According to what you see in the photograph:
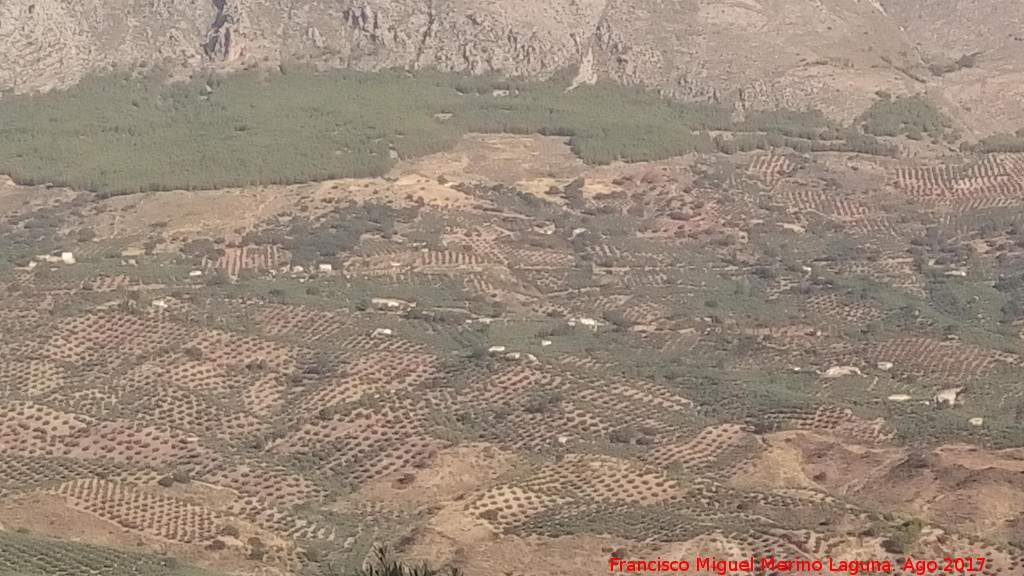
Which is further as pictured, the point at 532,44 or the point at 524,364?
the point at 532,44

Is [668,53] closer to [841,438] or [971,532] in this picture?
[841,438]

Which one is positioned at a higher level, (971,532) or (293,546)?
(971,532)

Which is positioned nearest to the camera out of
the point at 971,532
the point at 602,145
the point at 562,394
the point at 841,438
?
the point at 971,532

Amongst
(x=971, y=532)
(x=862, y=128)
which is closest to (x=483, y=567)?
(x=971, y=532)

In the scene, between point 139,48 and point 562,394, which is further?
point 139,48

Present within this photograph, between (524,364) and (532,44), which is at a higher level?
(532,44)
